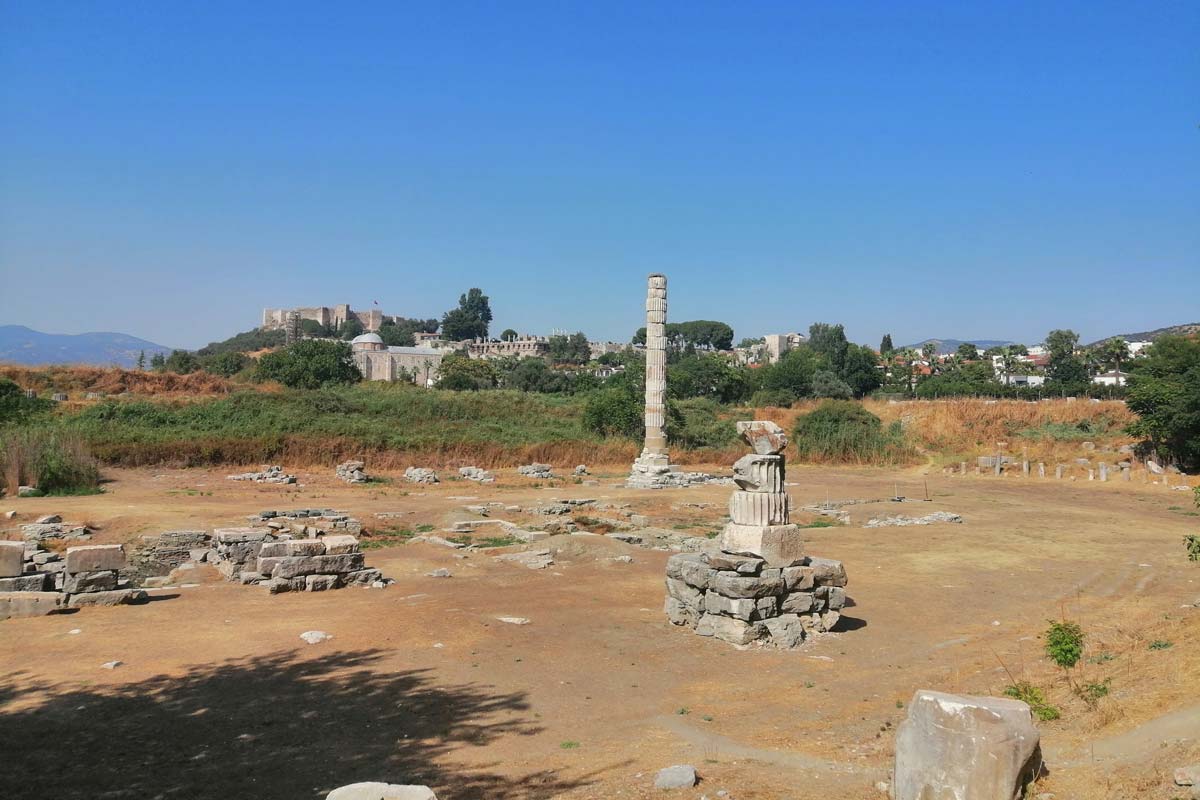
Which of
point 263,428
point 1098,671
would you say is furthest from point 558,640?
point 263,428

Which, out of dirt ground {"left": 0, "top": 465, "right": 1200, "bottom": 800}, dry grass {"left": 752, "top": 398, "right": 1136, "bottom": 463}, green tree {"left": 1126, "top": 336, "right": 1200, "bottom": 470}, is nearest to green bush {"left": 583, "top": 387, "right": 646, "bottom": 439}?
dry grass {"left": 752, "top": 398, "right": 1136, "bottom": 463}

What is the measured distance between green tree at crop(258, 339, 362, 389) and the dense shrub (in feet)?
92.8

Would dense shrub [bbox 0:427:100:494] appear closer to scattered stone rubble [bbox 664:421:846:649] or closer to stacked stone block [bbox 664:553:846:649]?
stacked stone block [bbox 664:553:846:649]

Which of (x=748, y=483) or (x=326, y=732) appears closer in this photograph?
(x=326, y=732)

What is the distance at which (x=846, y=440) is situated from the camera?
38.5 meters

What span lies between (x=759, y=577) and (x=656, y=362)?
70.7ft

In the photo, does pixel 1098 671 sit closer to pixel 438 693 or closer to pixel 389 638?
pixel 438 693

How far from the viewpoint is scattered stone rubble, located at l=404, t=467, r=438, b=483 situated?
30.0 meters

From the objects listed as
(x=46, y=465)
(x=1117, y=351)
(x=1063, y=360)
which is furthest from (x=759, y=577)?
(x=1063, y=360)

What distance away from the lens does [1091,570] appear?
50.3 ft

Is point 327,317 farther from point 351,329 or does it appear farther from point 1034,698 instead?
point 1034,698

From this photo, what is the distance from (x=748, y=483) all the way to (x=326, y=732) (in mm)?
6256

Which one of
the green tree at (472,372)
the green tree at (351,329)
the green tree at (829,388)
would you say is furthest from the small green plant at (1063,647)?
the green tree at (351,329)

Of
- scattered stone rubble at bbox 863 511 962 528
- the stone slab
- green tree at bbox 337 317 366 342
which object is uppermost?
green tree at bbox 337 317 366 342
